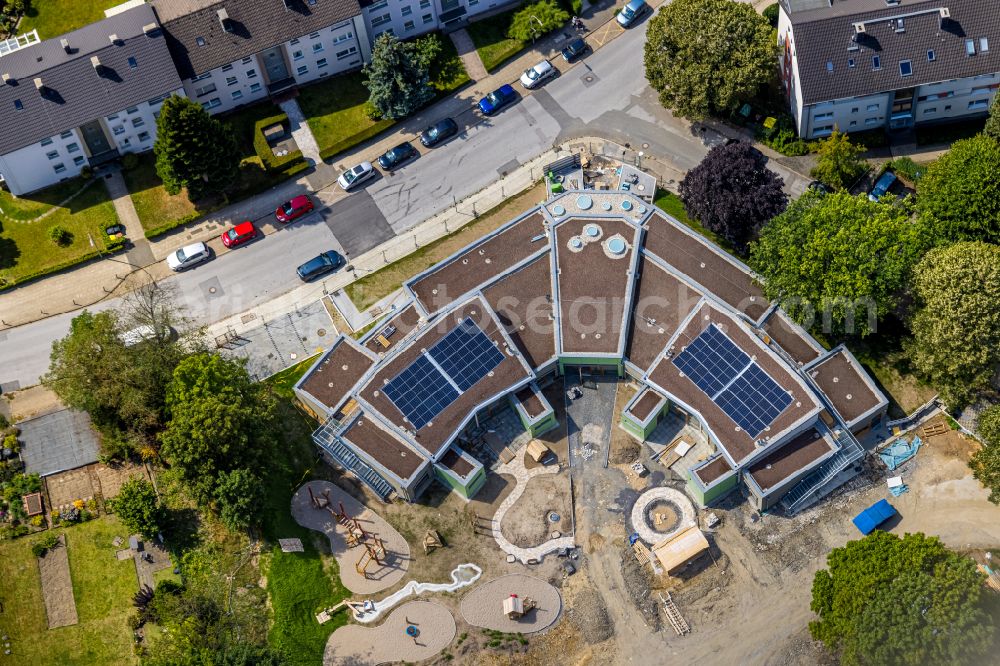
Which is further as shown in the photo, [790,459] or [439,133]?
[439,133]

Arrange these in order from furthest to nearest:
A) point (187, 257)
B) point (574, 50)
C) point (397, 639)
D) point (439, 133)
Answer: point (574, 50) → point (439, 133) → point (187, 257) → point (397, 639)

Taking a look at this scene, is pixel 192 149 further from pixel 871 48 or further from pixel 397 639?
pixel 871 48

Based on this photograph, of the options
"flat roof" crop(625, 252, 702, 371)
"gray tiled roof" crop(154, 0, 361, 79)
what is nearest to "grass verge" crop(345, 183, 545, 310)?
"flat roof" crop(625, 252, 702, 371)

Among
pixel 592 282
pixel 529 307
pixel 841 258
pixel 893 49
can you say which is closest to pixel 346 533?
pixel 529 307

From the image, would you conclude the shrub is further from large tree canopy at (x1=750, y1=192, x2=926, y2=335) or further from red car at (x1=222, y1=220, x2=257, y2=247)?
large tree canopy at (x1=750, y1=192, x2=926, y2=335)

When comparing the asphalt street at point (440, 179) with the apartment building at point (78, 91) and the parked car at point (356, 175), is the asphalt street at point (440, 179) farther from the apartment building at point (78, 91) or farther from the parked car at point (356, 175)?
the apartment building at point (78, 91)

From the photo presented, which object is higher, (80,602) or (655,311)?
(80,602)

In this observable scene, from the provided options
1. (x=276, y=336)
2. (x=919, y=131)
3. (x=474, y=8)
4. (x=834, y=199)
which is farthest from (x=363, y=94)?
(x=919, y=131)
